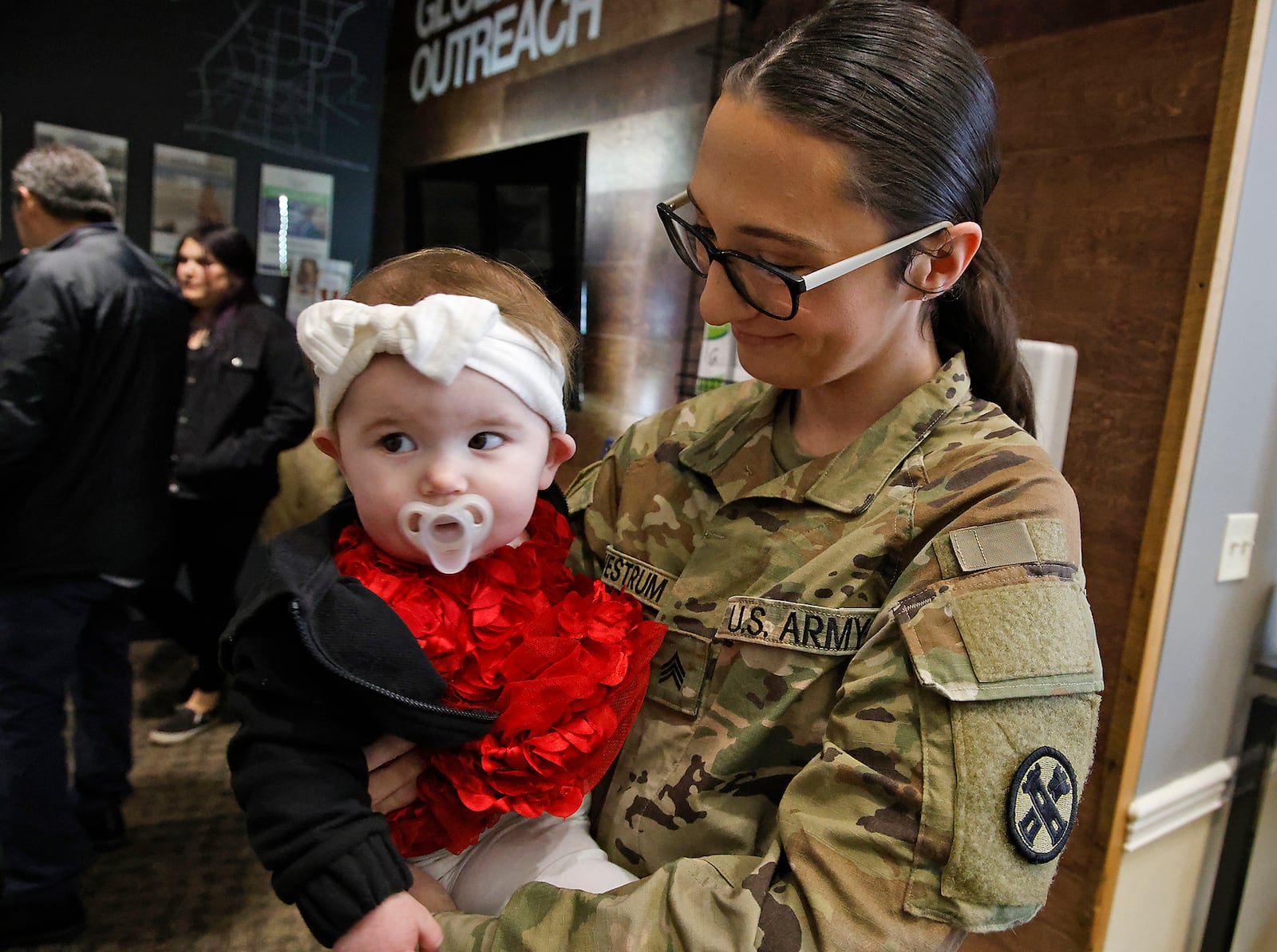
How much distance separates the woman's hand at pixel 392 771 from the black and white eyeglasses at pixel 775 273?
0.62 metres

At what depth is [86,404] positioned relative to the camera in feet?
7.48

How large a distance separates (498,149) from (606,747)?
9.30 feet

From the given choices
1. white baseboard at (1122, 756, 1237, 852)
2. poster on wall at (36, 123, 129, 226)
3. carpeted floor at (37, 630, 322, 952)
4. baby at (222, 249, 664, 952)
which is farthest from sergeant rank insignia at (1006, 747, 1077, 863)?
poster on wall at (36, 123, 129, 226)

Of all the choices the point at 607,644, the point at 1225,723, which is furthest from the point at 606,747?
the point at 1225,723

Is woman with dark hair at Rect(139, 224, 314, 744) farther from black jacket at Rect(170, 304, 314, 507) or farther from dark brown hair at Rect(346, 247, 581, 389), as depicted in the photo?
dark brown hair at Rect(346, 247, 581, 389)

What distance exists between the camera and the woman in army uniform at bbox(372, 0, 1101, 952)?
75 centimetres

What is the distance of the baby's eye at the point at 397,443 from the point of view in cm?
95

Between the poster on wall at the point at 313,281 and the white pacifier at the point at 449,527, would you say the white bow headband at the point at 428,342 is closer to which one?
the white pacifier at the point at 449,527

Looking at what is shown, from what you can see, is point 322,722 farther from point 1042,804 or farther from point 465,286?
point 1042,804

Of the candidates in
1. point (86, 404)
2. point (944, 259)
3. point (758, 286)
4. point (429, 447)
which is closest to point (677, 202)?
point (758, 286)

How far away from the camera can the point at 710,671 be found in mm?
990

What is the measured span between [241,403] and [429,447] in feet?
7.97

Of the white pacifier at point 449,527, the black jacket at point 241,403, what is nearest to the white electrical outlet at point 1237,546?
the white pacifier at point 449,527

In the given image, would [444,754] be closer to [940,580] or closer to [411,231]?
[940,580]
